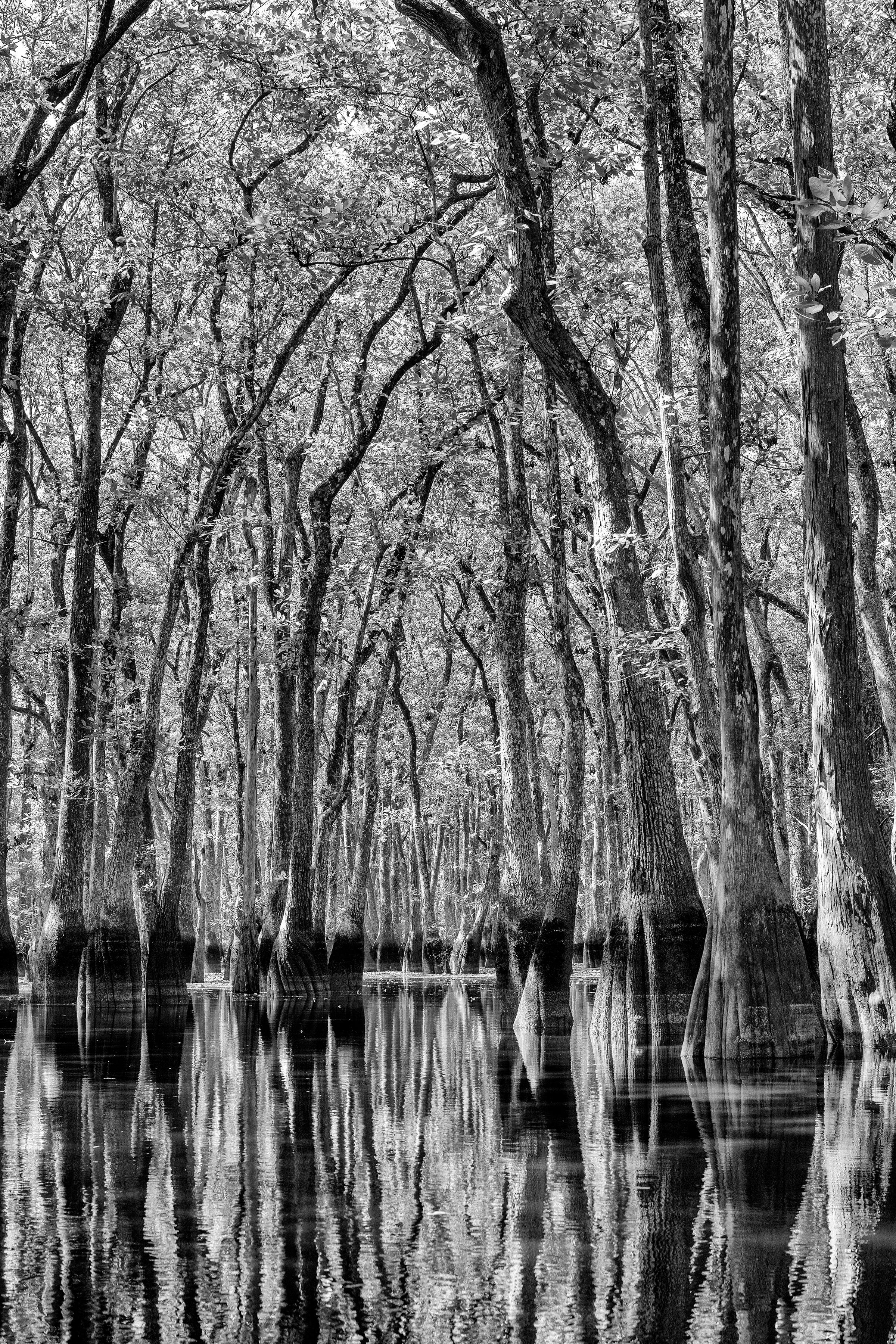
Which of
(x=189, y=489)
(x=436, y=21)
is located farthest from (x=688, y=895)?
(x=189, y=489)

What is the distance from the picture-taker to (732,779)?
11.9 m

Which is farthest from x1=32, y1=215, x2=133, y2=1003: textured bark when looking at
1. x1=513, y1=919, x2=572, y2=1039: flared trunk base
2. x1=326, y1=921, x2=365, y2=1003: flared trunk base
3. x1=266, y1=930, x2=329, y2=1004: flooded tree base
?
x1=513, y1=919, x2=572, y2=1039: flared trunk base

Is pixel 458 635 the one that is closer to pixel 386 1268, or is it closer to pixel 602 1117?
pixel 602 1117

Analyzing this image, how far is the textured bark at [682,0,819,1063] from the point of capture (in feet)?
37.2

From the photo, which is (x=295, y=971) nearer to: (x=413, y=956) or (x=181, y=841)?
(x=181, y=841)

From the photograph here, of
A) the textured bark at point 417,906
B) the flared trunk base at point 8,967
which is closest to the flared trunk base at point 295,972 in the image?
the flared trunk base at point 8,967

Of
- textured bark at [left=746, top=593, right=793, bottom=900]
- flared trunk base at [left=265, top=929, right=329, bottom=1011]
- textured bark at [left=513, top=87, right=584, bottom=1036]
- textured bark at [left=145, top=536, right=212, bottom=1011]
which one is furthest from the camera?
flared trunk base at [left=265, top=929, right=329, bottom=1011]

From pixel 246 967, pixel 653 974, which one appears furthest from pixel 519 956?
pixel 246 967

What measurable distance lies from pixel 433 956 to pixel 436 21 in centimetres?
3480

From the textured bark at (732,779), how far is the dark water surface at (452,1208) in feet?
1.56

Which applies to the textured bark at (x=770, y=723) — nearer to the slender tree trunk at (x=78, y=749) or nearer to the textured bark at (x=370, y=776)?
the textured bark at (x=370, y=776)

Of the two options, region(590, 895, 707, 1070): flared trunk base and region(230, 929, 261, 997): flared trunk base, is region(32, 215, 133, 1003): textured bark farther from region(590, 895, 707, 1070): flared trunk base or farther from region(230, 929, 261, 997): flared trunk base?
region(590, 895, 707, 1070): flared trunk base

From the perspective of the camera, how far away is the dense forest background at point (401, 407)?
13.8m

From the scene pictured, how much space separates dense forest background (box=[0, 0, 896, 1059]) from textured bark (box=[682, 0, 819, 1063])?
5.1 inches
